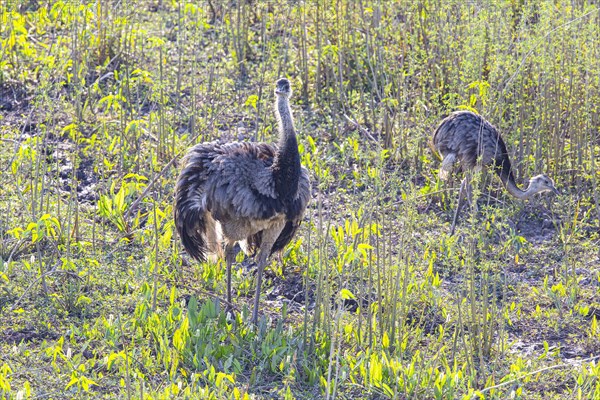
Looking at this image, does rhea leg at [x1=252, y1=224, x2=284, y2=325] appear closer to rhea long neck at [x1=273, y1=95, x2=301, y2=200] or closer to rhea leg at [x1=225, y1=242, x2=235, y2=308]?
rhea leg at [x1=225, y1=242, x2=235, y2=308]

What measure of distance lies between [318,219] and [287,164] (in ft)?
3.37

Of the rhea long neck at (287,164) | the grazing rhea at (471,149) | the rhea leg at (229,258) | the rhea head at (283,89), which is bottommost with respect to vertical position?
the rhea leg at (229,258)

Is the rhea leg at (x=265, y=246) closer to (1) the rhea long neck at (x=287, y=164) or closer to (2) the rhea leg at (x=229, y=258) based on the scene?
(2) the rhea leg at (x=229, y=258)

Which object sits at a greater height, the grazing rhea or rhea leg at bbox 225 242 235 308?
the grazing rhea

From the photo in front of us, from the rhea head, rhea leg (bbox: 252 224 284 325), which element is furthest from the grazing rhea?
the rhea head

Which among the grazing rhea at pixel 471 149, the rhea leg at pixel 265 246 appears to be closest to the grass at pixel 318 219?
the grazing rhea at pixel 471 149

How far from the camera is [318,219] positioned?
26.9 feet

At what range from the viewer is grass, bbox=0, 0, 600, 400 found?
665 centimetres

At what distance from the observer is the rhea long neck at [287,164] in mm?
7262

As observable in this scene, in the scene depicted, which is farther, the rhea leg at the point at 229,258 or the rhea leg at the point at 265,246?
the rhea leg at the point at 229,258

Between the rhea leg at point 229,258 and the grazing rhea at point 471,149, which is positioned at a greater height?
the grazing rhea at point 471,149

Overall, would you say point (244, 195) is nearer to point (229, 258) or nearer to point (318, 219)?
point (229, 258)

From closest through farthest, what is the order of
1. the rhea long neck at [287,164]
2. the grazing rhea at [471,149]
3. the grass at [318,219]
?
1. the grass at [318,219]
2. the rhea long neck at [287,164]
3. the grazing rhea at [471,149]

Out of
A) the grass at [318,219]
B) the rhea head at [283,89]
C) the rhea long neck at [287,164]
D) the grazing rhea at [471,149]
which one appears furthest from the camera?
the grazing rhea at [471,149]
